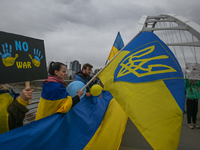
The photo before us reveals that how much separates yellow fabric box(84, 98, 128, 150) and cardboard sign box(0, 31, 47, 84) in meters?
1.44

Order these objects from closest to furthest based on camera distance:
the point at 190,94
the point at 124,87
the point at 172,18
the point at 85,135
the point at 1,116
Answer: the point at 1,116 → the point at 124,87 → the point at 85,135 → the point at 190,94 → the point at 172,18

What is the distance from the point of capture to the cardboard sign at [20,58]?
1196mm

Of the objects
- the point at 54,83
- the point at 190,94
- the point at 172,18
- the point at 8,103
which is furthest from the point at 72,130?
the point at 172,18

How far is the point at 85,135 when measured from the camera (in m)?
2.11

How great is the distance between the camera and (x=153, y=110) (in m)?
1.48

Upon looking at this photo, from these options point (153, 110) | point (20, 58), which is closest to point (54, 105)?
point (20, 58)

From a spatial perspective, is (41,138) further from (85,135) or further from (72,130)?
(85,135)

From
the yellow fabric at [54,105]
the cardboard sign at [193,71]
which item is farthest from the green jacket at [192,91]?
the yellow fabric at [54,105]

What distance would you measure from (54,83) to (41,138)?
686mm

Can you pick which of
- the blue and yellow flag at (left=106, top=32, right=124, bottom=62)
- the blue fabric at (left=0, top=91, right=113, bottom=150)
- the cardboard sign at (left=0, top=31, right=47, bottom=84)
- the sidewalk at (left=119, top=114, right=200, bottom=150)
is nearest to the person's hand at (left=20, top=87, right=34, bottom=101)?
the cardboard sign at (left=0, top=31, right=47, bottom=84)

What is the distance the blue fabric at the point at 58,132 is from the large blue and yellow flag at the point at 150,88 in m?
0.77

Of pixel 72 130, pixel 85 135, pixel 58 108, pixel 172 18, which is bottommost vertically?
pixel 85 135

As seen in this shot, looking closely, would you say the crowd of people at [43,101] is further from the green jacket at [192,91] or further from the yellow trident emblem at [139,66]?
the green jacket at [192,91]

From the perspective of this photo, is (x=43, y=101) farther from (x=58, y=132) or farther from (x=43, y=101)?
(x=58, y=132)
